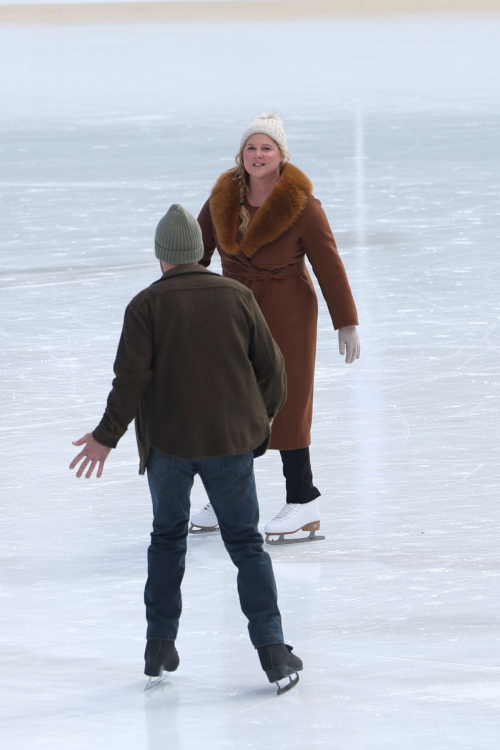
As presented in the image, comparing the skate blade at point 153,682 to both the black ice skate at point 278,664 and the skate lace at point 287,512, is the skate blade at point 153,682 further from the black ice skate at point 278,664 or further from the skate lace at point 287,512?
the skate lace at point 287,512

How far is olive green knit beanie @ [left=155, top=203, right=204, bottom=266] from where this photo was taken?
9.15 feet

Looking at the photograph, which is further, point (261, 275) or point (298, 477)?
point (298, 477)

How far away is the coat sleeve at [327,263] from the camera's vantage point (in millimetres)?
3865

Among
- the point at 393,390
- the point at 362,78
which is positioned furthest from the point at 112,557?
the point at 362,78

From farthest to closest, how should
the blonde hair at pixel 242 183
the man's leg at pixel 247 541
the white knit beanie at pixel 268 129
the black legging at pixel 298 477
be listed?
the black legging at pixel 298 477
the blonde hair at pixel 242 183
the white knit beanie at pixel 268 129
the man's leg at pixel 247 541

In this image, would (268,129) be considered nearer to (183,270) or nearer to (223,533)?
(183,270)

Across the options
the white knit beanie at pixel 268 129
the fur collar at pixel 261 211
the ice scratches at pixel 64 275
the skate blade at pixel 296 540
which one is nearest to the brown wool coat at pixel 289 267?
the fur collar at pixel 261 211

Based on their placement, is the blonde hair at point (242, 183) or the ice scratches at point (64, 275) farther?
the ice scratches at point (64, 275)

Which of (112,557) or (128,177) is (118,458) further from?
(128,177)

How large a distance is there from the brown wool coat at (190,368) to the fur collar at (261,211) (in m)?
1.05

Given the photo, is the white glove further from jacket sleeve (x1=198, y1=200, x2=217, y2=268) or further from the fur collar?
jacket sleeve (x1=198, y1=200, x2=217, y2=268)

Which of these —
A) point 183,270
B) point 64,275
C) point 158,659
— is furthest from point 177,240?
point 64,275

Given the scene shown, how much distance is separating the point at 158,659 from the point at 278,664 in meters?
0.27

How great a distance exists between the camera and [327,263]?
12.7 feet
